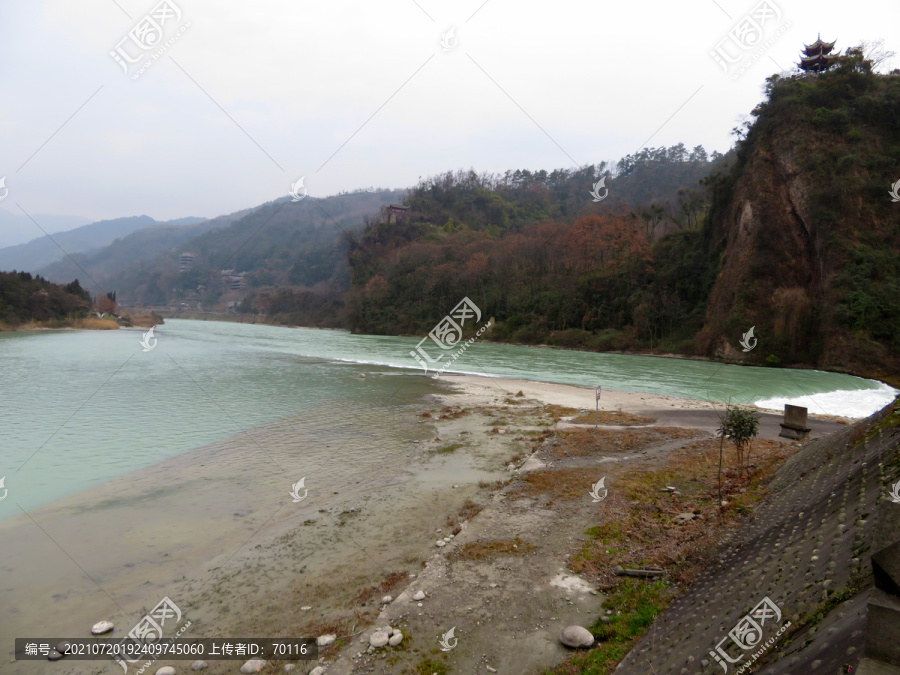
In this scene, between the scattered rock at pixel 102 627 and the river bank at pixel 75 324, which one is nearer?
the scattered rock at pixel 102 627

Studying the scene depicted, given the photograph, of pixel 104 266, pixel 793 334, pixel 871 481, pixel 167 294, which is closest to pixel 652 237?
pixel 793 334

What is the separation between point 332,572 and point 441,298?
69986 mm

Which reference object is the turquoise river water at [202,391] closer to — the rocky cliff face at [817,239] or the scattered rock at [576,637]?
the rocky cliff face at [817,239]

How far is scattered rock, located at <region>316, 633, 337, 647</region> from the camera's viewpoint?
4871 millimetres

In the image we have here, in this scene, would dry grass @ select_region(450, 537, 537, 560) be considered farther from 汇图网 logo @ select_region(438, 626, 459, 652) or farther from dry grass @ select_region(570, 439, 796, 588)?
汇图网 logo @ select_region(438, 626, 459, 652)

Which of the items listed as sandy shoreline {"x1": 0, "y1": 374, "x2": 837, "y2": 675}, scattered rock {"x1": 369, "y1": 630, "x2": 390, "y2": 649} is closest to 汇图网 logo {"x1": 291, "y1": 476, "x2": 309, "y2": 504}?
sandy shoreline {"x1": 0, "y1": 374, "x2": 837, "y2": 675}

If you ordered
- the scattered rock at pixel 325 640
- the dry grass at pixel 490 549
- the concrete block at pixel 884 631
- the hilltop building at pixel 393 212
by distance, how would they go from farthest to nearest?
the hilltop building at pixel 393 212 < the dry grass at pixel 490 549 < the scattered rock at pixel 325 640 < the concrete block at pixel 884 631

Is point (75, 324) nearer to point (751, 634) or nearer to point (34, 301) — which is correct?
point (34, 301)

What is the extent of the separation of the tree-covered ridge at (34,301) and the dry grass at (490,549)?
259 feet

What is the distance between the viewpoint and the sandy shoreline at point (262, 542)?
5.43 m

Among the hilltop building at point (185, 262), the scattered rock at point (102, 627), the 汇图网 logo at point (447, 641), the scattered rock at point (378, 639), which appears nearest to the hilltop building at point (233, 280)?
the hilltop building at point (185, 262)

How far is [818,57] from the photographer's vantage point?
43.6 metres

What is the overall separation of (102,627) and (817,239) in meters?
49.2

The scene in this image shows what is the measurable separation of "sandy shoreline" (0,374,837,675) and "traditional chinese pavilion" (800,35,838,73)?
53.0m
